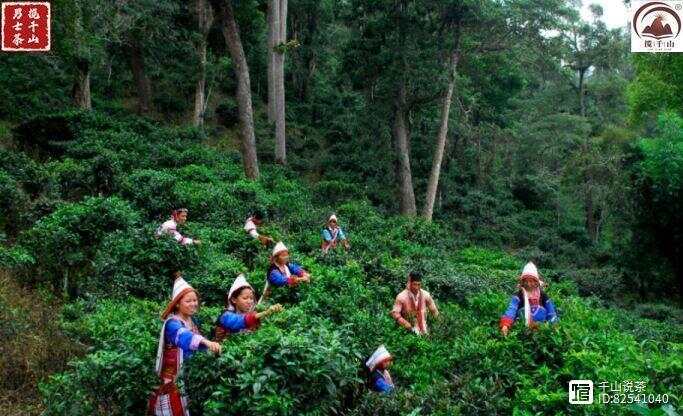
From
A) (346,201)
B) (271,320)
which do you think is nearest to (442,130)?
(346,201)

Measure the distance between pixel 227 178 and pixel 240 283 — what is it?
14.8m

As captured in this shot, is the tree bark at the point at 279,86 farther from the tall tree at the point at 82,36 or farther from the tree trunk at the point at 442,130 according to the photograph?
the tall tree at the point at 82,36

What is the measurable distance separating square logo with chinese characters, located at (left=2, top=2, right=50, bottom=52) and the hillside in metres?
2.77

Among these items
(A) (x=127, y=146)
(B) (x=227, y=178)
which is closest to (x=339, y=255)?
(B) (x=227, y=178)

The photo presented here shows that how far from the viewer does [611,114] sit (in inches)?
1443

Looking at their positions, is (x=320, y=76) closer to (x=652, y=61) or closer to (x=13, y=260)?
(x=652, y=61)

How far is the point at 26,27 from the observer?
12.1m

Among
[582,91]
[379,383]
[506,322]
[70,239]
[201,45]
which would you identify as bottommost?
[379,383]

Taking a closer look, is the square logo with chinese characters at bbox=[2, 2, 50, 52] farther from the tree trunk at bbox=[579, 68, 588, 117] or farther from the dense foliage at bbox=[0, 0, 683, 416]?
the tree trunk at bbox=[579, 68, 588, 117]

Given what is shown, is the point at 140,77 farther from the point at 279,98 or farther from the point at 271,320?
the point at 271,320

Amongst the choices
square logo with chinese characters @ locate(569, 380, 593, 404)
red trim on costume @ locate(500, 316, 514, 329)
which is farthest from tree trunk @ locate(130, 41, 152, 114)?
square logo with chinese characters @ locate(569, 380, 593, 404)

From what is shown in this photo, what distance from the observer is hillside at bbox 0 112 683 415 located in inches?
193

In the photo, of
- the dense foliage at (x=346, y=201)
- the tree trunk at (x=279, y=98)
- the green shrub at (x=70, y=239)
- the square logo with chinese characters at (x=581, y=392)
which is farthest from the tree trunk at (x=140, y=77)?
the square logo with chinese characters at (x=581, y=392)

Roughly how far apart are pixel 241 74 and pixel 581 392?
17.0 metres
